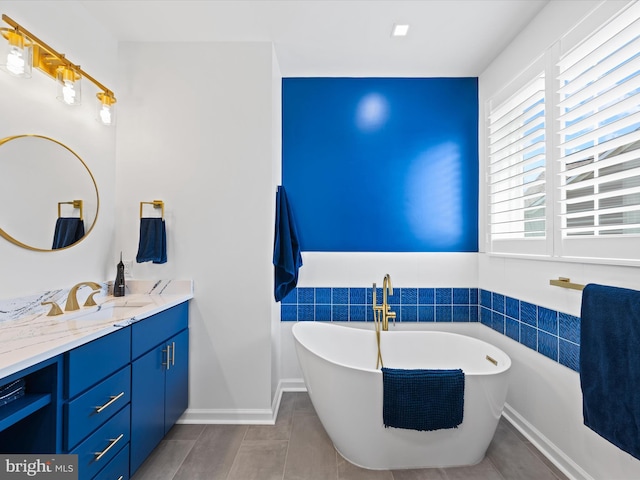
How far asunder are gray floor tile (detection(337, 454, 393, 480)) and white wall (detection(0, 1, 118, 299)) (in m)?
1.93

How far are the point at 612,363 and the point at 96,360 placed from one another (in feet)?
7.27

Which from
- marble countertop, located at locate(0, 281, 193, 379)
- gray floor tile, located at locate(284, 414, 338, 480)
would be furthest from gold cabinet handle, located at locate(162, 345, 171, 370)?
gray floor tile, located at locate(284, 414, 338, 480)

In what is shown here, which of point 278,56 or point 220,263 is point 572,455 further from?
point 278,56

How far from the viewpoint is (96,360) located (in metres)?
1.44

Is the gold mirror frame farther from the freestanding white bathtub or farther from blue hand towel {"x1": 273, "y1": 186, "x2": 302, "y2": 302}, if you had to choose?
the freestanding white bathtub

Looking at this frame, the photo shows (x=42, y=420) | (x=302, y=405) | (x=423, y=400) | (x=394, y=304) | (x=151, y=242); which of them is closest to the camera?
(x=42, y=420)

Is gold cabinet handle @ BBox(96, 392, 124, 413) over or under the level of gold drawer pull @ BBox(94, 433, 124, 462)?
over

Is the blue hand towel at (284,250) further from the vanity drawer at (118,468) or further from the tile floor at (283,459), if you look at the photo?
the vanity drawer at (118,468)

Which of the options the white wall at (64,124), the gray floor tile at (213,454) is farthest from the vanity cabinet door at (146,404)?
the white wall at (64,124)

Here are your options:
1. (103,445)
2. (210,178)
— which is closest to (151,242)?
(210,178)

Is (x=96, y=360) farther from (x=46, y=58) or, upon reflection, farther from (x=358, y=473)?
(x=46, y=58)

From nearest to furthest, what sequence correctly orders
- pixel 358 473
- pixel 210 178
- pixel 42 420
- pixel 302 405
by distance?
pixel 42 420, pixel 358 473, pixel 210 178, pixel 302 405

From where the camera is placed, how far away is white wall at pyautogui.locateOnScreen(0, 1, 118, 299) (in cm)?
167

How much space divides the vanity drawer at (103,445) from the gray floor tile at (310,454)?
88 centimetres
